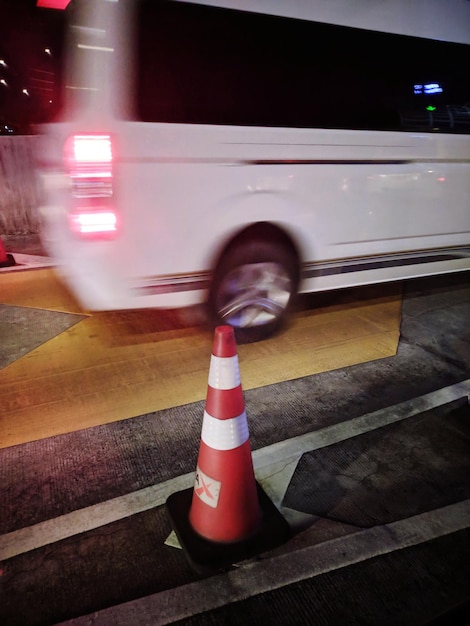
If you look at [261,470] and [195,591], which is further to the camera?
[261,470]

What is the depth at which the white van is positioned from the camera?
9.09ft

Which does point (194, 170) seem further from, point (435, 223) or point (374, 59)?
point (435, 223)

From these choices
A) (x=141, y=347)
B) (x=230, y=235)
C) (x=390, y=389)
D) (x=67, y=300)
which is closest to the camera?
(x=390, y=389)

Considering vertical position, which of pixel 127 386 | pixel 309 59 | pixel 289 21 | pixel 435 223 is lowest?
pixel 127 386

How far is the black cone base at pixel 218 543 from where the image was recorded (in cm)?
184

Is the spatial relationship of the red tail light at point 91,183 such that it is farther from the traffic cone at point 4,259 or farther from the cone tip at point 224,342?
the traffic cone at point 4,259

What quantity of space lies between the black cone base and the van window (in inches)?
87.4

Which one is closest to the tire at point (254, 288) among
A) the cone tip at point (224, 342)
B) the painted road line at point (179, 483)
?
the painted road line at point (179, 483)

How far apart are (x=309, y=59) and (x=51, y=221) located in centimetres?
219

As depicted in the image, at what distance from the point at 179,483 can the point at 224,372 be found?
30.3 inches

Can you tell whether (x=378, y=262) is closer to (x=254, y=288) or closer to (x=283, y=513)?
(x=254, y=288)

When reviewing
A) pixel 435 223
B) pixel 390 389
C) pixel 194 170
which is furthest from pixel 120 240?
pixel 435 223

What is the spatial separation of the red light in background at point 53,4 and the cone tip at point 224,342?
2422mm

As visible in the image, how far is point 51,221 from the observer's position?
336cm
